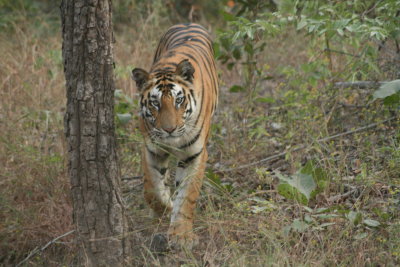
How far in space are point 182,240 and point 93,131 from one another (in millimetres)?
1024

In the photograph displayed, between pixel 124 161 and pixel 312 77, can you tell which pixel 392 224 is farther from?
pixel 124 161

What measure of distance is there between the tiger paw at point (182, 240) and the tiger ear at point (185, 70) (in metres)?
1.20

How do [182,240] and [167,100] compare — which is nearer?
[182,240]

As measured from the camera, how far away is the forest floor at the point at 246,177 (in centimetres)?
344

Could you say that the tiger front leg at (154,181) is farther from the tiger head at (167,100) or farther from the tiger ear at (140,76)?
the tiger ear at (140,76)

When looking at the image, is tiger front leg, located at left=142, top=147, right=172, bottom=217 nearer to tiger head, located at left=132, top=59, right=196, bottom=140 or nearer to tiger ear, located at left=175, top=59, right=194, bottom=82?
tiger head, located at left=132, top=59, right=196, bottom=140

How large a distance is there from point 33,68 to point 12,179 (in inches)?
80.2

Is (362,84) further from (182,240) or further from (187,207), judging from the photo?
(182,240)

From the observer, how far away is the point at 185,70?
422 centimetres

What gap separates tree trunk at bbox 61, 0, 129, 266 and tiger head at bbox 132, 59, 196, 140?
0.69 m

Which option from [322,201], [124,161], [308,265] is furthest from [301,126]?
[308,265]

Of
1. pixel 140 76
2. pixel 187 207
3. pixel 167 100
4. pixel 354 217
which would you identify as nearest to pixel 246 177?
pixel 187 207

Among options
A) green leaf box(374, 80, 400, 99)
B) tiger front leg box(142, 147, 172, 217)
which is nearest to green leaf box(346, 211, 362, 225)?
green leaf box(374, 80, 400, 99)

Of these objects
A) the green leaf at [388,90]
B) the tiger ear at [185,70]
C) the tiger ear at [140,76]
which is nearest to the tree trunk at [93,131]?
the tiger ear at [140,76]
